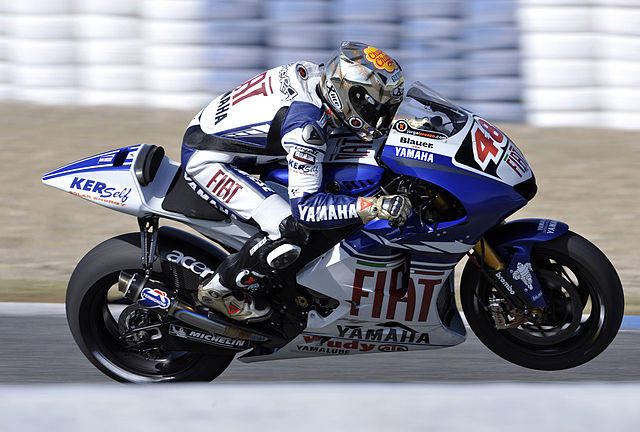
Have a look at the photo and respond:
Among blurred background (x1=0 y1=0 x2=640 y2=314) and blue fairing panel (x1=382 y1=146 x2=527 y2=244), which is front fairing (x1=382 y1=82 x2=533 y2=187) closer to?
blue fairing panel (x1=382 y1=146 x2=527 y2=244)

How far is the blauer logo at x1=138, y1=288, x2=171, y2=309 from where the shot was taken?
13.5 feet

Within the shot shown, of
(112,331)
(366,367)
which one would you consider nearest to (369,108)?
(366,367)

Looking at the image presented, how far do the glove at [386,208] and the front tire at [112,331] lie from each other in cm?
104

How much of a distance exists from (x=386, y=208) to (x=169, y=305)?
3.70 feet

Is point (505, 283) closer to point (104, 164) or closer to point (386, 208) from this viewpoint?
point (386, 208)

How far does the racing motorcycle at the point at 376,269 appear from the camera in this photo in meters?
3.87

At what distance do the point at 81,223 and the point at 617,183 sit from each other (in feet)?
14.8

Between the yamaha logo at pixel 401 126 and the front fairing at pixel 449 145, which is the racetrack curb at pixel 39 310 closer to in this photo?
the front fairing at pixel 449 145

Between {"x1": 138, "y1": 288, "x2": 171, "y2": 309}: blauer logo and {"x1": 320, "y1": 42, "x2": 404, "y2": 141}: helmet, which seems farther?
{"x1": 138, "y1": 288, "x2": 171, "y2": 309}: blauer logo

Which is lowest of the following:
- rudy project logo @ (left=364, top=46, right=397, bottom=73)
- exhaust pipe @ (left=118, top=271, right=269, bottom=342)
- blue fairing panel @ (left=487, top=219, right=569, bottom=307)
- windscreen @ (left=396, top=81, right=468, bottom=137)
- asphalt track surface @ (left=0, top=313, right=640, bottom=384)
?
asphalt track surface @ (left=0, top=313, right=640, bottom=384)

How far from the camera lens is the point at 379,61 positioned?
12.4 ft

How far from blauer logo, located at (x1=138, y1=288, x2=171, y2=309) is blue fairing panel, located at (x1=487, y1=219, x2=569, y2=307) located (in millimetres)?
A: 1437
